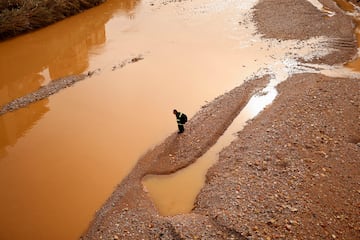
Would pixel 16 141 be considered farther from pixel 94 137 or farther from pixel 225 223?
pixel 225 223

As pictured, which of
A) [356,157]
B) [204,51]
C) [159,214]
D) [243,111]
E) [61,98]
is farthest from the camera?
[204,51]

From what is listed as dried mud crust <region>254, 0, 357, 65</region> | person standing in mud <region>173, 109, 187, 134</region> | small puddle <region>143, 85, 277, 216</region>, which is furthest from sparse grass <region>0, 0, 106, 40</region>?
small puddle <region>143, 85, 277, 216</region>

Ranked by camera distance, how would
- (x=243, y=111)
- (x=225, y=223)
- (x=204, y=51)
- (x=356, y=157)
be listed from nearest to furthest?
(x=225, y=223) < (x=356, y=157) < (x=243, y=111) < (x=204, y=51)

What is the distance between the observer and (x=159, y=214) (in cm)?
1295

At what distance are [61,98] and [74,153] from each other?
570cm

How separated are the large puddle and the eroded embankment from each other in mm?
669

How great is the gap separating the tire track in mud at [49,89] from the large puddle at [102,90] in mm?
439

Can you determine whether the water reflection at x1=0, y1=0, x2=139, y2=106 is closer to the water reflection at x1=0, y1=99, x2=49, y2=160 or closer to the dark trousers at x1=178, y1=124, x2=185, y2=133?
the water reflection at x1=0, y1=99, x2=49, y2=160

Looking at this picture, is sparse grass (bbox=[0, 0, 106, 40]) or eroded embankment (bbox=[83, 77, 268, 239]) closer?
eroded embankment (bbox=[83, 77, 268, 239])

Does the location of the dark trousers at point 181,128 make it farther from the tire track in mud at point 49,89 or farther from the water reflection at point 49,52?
Answer: the water reflection at point 49,52

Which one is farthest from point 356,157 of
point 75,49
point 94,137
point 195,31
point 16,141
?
point 75,49

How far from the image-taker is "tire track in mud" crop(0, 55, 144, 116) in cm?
2094

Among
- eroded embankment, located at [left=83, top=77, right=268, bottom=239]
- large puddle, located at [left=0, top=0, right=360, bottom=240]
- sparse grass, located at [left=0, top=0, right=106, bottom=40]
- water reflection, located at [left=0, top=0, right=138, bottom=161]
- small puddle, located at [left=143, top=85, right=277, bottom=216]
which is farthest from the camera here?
sparse grass, located at [left=0, top=0, right=106, bottom=40]

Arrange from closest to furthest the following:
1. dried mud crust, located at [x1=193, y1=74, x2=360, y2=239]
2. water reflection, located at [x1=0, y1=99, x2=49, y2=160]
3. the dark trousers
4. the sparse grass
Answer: dried mud crust, located at [x1=193, y1=74, x2=360, y2=239]
the dark trousers
water reflection, located at [x1=0, y1=99, x2=49, y2=160]
the sparse grass
